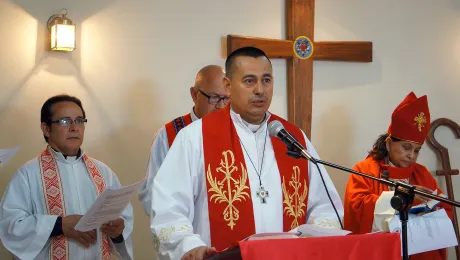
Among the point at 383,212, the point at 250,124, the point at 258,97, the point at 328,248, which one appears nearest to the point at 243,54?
the point at 258,97

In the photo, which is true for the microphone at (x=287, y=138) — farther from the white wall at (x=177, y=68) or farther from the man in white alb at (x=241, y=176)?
the white wall at (x=177, y=68)

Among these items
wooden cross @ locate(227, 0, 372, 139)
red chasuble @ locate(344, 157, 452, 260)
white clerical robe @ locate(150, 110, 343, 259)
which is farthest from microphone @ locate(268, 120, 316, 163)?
wooden cross @ locate(227, 0, 372, 139)

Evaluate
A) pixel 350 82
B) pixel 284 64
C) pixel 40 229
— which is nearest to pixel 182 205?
pixel 40 229

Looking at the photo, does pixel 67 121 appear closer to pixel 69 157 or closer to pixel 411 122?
pixel 69 157

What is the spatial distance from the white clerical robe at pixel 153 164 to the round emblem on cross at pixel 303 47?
154cm

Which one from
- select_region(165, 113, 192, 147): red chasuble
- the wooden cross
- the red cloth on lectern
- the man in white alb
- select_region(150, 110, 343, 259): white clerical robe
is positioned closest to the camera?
the red cloth on lectern

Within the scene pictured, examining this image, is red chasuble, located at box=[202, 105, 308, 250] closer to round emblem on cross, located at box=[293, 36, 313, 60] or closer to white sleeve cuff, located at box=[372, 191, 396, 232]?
white sleeve cuff, located at box=[372, 191, 396, 232]

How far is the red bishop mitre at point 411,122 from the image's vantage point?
4410 millimetres

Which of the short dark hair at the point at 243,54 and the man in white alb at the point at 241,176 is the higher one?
the short dark hair at the point at 243,54

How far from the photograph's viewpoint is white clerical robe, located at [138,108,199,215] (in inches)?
161

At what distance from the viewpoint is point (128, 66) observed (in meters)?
4.69

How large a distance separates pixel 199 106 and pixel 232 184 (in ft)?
4.37

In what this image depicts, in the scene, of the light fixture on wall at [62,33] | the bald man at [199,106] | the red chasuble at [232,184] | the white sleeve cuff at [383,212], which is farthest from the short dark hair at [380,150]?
the light fixture on wall at [62,33]

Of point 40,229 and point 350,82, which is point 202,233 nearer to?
point 40,229
